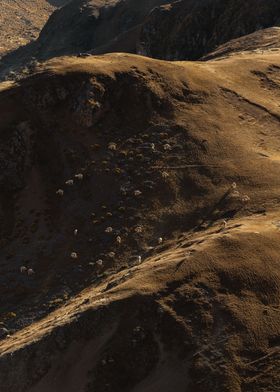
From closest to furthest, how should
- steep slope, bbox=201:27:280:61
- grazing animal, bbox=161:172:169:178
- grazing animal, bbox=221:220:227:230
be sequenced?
grazing animal, bbox=221:220:227:230, grazing animal, bbox=161:172:169:178, steep slope, bbox=201:27:280:61

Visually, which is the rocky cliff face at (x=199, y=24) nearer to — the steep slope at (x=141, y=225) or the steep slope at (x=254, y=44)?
the steep slope at (x=254, y=44)

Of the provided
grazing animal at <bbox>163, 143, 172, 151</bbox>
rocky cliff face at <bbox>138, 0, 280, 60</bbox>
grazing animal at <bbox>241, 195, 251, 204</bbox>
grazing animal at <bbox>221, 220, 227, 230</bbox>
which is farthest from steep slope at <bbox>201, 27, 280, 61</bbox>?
grazing animal at <bbox>221, 220, 227, 230</bbox>

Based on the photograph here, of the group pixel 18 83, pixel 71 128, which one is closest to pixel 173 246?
pixel 71 128

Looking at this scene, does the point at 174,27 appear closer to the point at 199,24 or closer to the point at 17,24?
→ the point at 199,24

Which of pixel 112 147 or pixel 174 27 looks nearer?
pixel 112 147

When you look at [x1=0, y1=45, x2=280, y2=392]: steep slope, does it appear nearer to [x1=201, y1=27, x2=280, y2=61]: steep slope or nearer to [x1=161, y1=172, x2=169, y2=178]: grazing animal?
[x1=161, y1=172, x2=169, y2=178]: grazing animal

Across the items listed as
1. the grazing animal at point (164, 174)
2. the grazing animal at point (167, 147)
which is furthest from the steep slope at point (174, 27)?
the grazing animal at point (164, 174)

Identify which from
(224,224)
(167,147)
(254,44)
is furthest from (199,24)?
(224,224)
